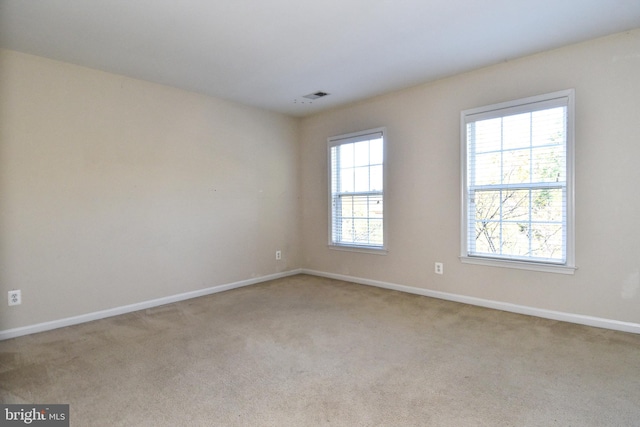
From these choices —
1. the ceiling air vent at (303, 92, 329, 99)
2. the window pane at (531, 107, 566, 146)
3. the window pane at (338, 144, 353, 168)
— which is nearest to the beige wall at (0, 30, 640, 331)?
the window pane at (531, 107, 566, 146)

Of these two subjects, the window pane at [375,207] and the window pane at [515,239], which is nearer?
the window pane at [515,239]

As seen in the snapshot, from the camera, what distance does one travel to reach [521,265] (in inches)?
129

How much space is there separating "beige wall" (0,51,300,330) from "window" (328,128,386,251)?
39.3 inches

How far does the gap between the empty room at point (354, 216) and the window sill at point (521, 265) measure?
2 centimetres

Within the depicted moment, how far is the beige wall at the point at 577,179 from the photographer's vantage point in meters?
2.78

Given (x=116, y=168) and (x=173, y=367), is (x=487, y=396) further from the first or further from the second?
(x=116, y=168)

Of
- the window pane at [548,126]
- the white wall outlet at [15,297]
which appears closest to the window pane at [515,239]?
the window pane at [548,126]

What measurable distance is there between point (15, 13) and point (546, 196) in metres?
4.50

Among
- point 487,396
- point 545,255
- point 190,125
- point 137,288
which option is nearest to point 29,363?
point 137,288

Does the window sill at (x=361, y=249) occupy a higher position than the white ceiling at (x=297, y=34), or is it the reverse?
the white ceiling at (x=297, y=34)

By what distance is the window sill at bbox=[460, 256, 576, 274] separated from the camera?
3.05 meters

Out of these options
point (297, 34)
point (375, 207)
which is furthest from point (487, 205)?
point (297, 34)

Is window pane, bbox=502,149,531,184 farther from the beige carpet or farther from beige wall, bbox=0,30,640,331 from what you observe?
the beige carpet

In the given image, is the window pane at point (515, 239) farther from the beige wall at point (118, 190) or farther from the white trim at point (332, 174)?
the beige wall at point (118, 190)
